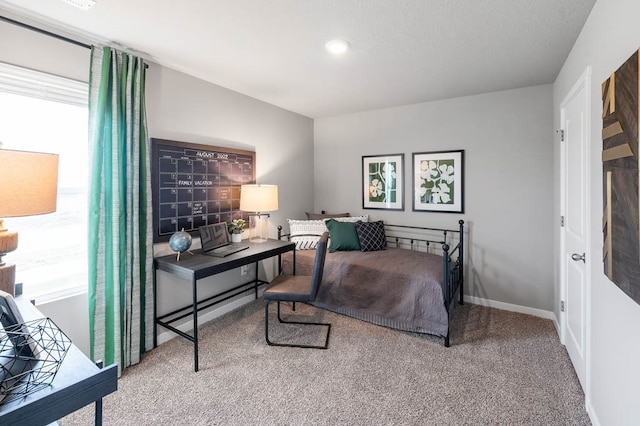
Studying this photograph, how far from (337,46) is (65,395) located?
2.45 m

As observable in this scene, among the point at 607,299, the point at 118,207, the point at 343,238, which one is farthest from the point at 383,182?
the point at 118,207

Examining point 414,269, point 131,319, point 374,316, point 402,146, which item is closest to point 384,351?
point 374,316

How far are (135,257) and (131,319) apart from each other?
49cm

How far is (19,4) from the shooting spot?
1.85 m

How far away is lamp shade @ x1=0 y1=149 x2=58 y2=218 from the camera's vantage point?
1.08 m

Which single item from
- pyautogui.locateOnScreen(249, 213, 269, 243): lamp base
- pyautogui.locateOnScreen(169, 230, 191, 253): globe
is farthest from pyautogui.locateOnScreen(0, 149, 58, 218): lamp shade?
pyautogui.locateOnScreen(249, 213, 269, 243): lamp base

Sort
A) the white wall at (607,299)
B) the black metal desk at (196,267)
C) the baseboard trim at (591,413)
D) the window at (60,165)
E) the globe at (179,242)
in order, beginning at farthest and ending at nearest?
the globe at (179,242) < the black metal desk at (196,267) < the window at (60,165) < the baseboard trim at (591,413) < the white wall at (607,299)

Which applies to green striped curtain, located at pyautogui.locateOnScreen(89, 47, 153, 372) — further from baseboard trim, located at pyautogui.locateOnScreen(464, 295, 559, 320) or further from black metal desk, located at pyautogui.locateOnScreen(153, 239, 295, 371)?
baseboard trim, located at pyautogui.locateOnScreen(464, 295, 559, 320)

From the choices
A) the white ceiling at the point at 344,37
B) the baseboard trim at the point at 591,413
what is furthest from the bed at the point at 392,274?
the white ceiling at the point at 344,37

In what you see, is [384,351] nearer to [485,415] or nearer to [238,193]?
[485,415]

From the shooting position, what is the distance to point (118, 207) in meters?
2.30

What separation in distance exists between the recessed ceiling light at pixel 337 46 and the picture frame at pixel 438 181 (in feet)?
6.33

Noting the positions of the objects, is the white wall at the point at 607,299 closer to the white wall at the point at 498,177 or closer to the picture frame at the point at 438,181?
the white wall at the point at 498,177

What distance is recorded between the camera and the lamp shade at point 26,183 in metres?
1.08
